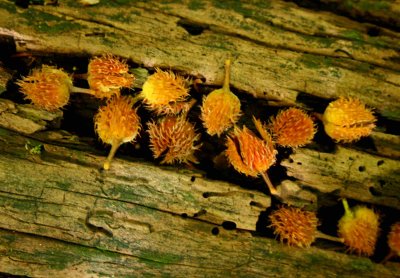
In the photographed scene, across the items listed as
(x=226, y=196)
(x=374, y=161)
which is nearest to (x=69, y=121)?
(x=226, y=196)

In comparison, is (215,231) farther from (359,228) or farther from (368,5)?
(368,5)

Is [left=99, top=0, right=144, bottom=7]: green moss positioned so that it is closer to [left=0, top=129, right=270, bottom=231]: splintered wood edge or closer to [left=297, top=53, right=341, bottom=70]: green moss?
[left=0, top=129, right=270, bottom=231]: splintered wood edge

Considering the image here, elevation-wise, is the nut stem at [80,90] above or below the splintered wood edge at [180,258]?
above

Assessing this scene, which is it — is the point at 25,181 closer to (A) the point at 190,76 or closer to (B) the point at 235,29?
(A) the point at 190,76

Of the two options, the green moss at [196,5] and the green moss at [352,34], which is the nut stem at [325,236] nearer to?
the green moss at [352,34]

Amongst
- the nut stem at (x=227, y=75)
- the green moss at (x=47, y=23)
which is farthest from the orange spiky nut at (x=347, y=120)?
the green moss at (x=47, y=23)

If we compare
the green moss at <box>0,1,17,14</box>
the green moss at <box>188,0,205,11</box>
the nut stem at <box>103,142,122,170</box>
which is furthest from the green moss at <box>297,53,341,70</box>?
the green moss at <box>0,1,17,14</box>

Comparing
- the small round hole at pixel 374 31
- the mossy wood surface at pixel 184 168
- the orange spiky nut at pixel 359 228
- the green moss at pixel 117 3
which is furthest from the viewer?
the small round hole at pixel 374 31
